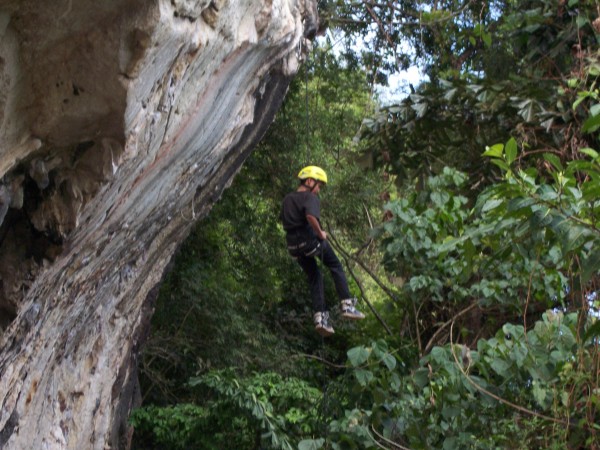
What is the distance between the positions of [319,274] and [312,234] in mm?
473

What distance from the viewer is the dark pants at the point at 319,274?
8.26 m

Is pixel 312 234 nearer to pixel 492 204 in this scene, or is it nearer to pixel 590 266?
pixel 492 204

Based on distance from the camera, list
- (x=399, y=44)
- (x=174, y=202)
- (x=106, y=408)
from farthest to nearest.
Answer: (x=399, y=44)
(x=106, y=408)
(x=174, y=202)

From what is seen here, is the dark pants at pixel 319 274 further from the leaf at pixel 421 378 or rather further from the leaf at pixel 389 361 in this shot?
the leaf at pixel 421 378

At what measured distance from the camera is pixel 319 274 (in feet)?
27.9

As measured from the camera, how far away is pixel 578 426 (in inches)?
249

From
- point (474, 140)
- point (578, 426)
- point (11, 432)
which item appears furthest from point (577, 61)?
point (11, 432)

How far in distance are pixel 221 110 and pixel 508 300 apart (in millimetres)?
3053

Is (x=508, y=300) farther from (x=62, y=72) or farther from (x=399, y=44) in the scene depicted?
(x=399, y=44)

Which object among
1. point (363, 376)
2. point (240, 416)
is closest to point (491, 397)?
point (363, 376)

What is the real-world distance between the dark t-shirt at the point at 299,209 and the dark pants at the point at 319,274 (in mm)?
232

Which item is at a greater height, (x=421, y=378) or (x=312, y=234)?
(x=312, y=234)

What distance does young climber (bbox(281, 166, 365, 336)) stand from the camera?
802cm

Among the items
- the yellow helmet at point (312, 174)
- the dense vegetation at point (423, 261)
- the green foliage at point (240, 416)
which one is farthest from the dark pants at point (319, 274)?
the green foliage at point (240, 416)
